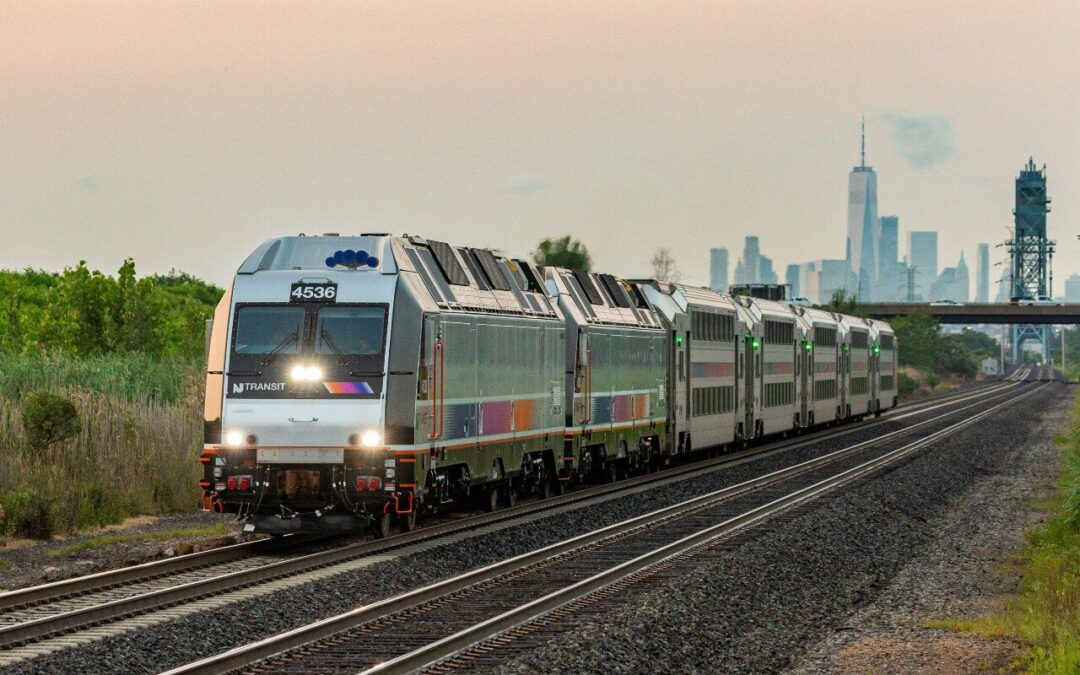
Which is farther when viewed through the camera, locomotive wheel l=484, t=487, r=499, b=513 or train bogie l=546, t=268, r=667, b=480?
train bogie l=546, t=268, r=667, b=480

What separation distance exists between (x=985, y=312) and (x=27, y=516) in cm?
15028

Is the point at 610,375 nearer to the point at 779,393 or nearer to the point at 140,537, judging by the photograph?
the point at 140,537

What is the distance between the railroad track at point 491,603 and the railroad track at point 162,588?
167 centimetres

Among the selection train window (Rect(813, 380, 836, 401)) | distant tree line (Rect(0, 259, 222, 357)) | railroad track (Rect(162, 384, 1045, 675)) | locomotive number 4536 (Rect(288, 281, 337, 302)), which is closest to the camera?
railroad track (Rect(162, 384, 1045, 675))

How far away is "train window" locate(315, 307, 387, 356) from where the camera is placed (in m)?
18.9

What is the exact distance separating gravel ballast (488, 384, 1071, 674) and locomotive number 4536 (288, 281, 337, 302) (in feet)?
18.7

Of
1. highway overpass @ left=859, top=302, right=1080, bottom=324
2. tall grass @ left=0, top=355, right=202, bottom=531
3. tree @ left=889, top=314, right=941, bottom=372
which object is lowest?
tall grass @ left=0, top=355, right=202, bottom=531

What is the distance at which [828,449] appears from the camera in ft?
149

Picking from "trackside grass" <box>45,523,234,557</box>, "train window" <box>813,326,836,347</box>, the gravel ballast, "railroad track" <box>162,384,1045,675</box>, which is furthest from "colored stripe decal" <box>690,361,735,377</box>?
"trackside grass" <box>45,523,234,557</box>

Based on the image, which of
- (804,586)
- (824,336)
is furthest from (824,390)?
(804,586)

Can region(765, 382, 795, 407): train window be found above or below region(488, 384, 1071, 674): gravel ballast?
above

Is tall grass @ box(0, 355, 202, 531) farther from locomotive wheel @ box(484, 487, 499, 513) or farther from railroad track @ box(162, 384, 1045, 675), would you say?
railroad track @ box(162, 384, 1045, 675)

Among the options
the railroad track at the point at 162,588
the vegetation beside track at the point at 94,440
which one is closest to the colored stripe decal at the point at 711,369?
the vegetation beside track at the point at 94,440

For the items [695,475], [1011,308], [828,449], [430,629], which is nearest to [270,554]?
[430,629]
